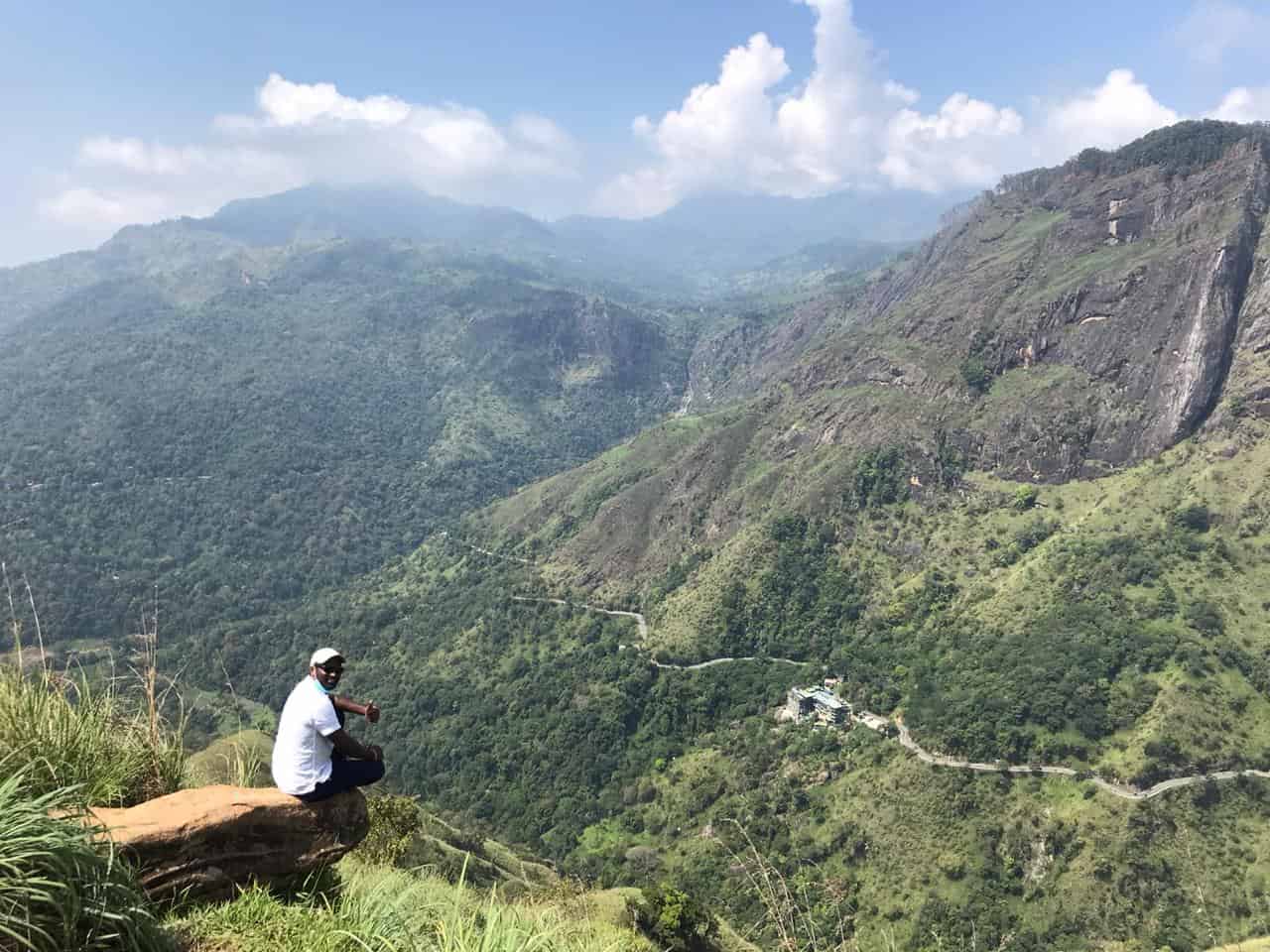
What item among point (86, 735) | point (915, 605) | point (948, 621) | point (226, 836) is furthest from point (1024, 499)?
point (86, 735)

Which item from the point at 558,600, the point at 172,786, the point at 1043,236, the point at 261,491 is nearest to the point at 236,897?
the point at 172,786

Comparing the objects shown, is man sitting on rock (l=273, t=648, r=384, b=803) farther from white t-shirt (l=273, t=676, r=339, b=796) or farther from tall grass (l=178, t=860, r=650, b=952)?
tall grass (l=178, t=860, r=650, b=952)

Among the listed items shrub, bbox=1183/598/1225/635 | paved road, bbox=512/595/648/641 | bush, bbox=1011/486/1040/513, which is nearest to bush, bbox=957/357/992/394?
bush, bbox=1011/486/1040/513

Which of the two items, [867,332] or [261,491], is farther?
[261,491]

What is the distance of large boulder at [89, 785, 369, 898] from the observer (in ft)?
21.7

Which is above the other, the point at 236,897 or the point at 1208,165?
the point at 1208,165

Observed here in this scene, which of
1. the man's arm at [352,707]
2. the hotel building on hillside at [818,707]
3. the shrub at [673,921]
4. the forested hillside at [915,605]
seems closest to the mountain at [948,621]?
the forested hillside at [915,605]

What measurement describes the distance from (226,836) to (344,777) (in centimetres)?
135

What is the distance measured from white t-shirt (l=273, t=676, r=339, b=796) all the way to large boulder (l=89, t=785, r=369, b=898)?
0.25 m

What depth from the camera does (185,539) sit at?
162 metres

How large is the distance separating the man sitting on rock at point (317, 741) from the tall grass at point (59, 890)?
2435mm

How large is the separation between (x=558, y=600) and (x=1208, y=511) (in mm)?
89099

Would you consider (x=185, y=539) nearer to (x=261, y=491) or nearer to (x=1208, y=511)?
(x=261, y=491)

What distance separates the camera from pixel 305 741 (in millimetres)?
7918
